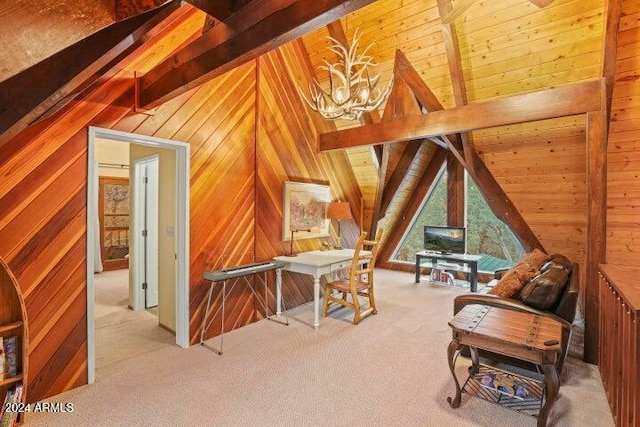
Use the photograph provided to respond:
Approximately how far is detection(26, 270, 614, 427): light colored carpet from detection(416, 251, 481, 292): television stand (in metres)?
2.15

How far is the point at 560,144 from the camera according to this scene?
13.6 ft

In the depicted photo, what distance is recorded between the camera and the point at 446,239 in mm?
6219

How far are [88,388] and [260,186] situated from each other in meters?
2.59

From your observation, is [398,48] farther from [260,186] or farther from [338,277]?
[338,277]

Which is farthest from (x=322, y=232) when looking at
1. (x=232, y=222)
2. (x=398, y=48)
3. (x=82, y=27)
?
(x=82, y=27)

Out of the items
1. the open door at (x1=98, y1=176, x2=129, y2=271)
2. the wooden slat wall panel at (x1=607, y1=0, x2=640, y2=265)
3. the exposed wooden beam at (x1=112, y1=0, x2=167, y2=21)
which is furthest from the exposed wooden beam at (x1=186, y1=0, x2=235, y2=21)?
the open door at (x1=98, y1=176, x2=129, y2=271)

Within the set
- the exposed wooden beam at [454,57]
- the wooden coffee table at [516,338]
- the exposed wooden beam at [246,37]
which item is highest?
the exposed wooden beam at [454,57]

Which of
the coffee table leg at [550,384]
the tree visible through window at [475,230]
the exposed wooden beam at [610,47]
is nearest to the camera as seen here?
the coffee table leg at [550,384]

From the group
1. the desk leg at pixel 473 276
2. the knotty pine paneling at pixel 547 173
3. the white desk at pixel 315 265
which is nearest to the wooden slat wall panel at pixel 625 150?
the knotty pine paneling at pixel 547 173

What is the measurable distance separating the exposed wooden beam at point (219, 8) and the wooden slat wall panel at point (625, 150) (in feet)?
11.7

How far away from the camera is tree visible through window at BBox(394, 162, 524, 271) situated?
6297 millimetres

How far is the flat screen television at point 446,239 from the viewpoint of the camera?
239 inches

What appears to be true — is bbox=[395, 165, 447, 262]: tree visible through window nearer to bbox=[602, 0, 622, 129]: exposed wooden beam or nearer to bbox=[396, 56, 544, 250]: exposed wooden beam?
bbox=[396, 56, 544, 250]: exposed wooden beam

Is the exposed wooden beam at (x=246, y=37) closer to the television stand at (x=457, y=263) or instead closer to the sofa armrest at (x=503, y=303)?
the sofa armrest at (x=503, y=303)
